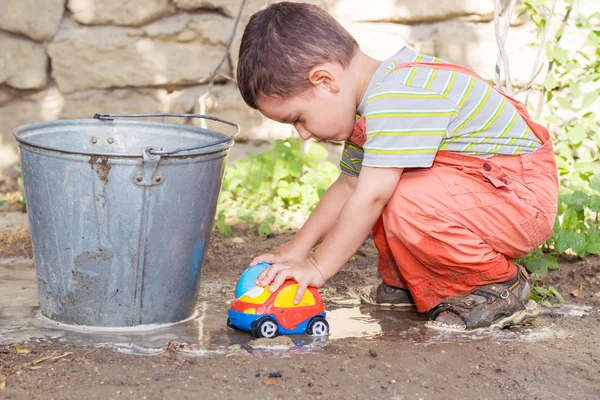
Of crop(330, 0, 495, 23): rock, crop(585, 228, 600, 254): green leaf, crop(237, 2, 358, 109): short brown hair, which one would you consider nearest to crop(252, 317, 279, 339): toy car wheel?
crop(237, 2, 358, 109): short brown hair

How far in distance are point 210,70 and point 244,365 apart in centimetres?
252

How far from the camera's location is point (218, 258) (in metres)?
3.40

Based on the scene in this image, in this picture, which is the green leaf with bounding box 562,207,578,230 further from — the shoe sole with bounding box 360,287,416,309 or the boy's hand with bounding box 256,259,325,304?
the boy's hand with bounding box 256,259,325,304

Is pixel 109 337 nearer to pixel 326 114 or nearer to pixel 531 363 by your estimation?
pixel 326 114

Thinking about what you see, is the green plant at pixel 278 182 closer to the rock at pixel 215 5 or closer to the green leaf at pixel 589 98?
the rock at pixel 215 5

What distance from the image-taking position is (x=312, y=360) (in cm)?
222

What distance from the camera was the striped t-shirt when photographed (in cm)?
Answer: 236

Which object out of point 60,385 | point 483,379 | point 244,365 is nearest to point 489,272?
point 483,379

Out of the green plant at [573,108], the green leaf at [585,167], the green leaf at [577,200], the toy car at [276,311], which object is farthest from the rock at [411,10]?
the toy car at [276,311]

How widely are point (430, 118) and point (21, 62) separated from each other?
2700mm

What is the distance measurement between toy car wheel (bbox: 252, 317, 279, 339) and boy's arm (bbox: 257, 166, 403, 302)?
0.32 feet

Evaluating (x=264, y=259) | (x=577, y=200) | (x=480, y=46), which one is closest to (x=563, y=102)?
(x=480, y=46)

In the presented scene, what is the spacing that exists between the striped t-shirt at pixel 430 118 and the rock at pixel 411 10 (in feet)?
5.75

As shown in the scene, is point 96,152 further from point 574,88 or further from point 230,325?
point 574,88
